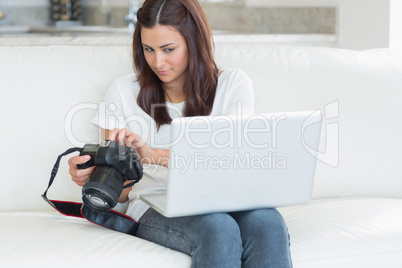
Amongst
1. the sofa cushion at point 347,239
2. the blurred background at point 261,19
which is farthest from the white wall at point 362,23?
the sofa cushion at point 347,239

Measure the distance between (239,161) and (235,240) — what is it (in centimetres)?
21

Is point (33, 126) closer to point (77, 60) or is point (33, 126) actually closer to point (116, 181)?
point (77, 60)

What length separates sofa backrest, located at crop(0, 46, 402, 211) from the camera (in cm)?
198

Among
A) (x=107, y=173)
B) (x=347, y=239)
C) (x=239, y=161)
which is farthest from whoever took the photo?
(x=347, y=239)

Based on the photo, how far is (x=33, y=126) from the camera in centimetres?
198

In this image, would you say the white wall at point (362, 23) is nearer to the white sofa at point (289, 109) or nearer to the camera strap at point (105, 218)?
the white sofa at point (289, 109)

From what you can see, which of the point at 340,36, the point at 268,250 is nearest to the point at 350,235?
the point at 268,250

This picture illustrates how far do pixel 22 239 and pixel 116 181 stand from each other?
30cm

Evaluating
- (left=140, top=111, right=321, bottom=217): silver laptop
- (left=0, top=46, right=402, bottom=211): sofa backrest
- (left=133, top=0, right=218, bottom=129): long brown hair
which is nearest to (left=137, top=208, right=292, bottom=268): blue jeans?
(left=140, top=111, right=321, bottom=217): silver laptop

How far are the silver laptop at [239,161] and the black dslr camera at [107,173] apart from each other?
13 centimetres

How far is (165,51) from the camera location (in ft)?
6.05

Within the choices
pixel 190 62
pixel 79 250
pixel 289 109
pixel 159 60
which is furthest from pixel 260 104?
pixel 79 250

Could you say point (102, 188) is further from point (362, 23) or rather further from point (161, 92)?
point (362, 23)

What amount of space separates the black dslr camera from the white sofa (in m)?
0.13
